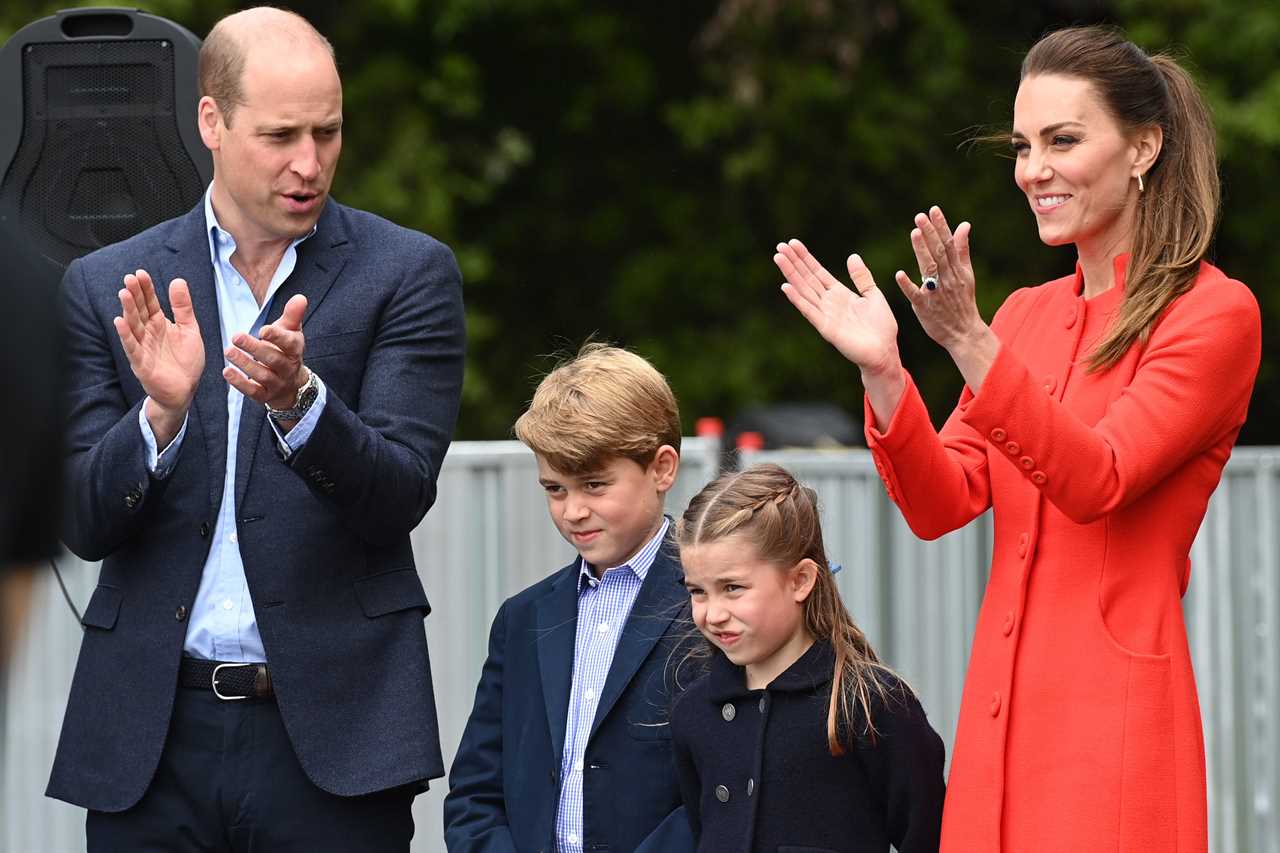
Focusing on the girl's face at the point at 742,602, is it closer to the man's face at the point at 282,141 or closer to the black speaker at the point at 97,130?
the man's face at the point at 282,141

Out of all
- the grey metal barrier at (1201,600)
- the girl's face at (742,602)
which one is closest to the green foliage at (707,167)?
the grey metal barrier at (1201,600)

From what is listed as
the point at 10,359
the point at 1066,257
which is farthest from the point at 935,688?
the point at 1066,257

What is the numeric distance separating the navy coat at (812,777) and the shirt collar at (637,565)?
13.4 inches

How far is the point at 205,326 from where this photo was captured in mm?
3467

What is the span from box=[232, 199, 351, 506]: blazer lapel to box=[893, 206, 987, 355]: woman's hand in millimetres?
1095

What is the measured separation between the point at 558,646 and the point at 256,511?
587 millimetres

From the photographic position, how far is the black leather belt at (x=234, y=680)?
132 inches

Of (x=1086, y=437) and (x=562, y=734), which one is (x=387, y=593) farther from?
(x=1086, y=437)

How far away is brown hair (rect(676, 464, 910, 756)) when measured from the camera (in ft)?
10.7

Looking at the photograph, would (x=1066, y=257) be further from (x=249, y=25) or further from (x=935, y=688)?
(x=249, y=25)

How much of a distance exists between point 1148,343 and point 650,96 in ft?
33.9

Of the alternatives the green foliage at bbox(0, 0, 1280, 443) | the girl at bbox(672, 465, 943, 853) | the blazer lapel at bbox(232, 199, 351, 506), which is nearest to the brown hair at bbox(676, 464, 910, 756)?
the girl at bbox(672, 465, 943, 853)

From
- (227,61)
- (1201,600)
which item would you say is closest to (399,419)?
(227,61)

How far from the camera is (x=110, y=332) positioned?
3.47 meters
